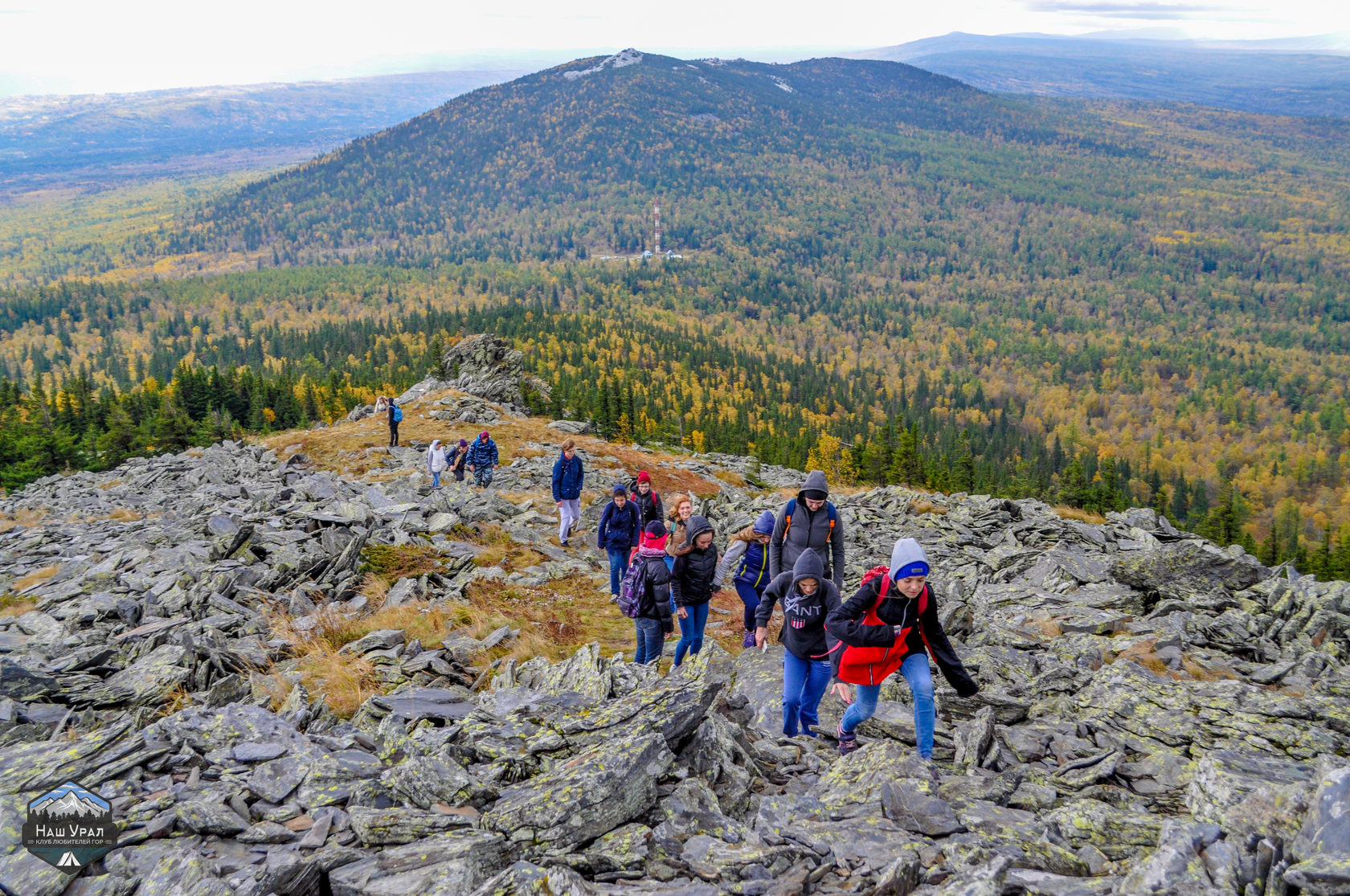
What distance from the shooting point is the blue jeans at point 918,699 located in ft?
30.0

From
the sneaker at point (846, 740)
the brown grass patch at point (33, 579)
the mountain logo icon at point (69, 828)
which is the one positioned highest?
the mountain logo icon at point (69, 828)

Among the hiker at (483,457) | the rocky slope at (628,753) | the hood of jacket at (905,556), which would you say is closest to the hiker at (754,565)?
the rocky slope at (628,753)

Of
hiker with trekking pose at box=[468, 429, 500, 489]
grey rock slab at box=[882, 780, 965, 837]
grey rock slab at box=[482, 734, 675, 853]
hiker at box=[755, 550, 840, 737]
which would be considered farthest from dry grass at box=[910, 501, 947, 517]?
grey rock slab at box=[482, 734, 675, 853]

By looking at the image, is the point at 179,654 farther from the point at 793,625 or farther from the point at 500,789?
the point at 793,625

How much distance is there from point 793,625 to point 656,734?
2.51m

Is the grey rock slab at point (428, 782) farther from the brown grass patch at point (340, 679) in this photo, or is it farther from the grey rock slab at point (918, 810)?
the grey rock slab at point (918, 810)

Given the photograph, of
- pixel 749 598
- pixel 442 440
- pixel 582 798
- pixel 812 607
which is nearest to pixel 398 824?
pixel 582 798

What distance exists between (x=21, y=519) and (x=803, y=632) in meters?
33.8

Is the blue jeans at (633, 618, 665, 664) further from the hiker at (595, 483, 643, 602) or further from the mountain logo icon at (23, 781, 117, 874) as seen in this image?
the mountain logo icon at (23, 781, 117, 874)

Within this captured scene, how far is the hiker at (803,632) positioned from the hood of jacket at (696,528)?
4.65 feet

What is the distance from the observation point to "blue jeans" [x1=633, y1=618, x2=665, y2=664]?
12312 millimetres

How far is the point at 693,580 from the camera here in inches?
463

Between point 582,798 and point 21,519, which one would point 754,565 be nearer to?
point 582,798

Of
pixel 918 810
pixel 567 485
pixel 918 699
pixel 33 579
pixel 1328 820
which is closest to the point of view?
pixel 1328 820
